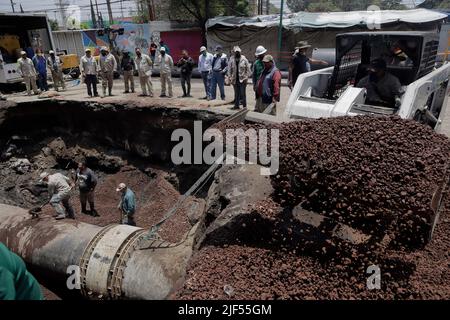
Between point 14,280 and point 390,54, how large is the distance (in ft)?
22.0

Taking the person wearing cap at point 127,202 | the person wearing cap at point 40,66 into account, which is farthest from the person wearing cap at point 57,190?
the person wearing cap at point 40,66

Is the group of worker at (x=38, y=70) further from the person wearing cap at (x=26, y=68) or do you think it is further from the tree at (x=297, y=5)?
the tree at (x=297, y=5)

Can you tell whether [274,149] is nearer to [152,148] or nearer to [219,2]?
[152,148]

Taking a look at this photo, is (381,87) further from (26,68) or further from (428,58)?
(26,68)

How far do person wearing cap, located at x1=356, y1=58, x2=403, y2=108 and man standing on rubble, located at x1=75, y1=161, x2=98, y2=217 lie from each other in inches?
293

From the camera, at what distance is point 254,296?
313 cm

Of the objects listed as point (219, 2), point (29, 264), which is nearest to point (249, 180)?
point (29, 264)

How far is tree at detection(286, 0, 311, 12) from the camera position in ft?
263

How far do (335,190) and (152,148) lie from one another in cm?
876

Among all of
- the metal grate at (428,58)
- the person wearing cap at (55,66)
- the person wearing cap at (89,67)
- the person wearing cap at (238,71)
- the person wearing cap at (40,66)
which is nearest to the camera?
the metal grate at (428,58)

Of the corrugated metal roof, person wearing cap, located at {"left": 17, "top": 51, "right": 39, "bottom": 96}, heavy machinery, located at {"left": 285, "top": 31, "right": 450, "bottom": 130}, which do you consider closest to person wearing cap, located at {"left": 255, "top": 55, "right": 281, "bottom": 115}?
heavy machinery, located at {"left": 285, "top": 31, "right": 450, "bottom": 130}

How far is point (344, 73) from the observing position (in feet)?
23.2

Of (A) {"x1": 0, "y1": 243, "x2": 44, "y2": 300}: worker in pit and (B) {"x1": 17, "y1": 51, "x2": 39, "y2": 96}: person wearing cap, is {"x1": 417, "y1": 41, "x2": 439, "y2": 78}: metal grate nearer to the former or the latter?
(A) {"x1": 0, "y1": 243, "x2": 44, "y2": 300}: worker in pit

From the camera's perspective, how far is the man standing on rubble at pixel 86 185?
9.67 meters
